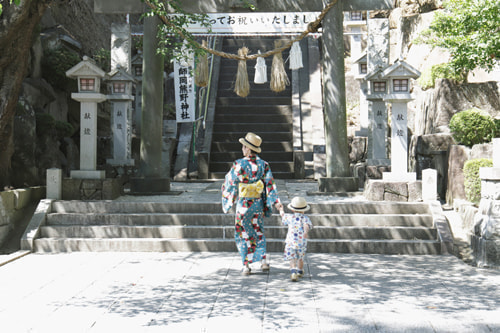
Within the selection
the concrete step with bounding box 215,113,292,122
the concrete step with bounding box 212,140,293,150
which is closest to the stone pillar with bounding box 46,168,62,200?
the concrete step with bounding box 212,140,293,150

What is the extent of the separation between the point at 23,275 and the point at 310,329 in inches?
150

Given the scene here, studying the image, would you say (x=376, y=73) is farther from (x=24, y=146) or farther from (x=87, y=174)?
(x=24, y=146)

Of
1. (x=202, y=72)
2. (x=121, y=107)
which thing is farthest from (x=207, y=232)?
(x=202, y=72)

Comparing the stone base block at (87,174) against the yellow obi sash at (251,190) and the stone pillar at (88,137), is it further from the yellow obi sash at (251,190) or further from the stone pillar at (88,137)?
the yellow obi sash at (251,190)

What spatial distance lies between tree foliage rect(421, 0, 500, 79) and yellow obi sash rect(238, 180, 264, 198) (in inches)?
230

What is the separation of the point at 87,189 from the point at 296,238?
4.72m

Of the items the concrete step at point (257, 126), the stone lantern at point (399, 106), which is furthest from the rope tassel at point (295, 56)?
the stone lantern at point (399, 106)

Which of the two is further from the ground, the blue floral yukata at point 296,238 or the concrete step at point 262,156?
the concrete step at point 262,156

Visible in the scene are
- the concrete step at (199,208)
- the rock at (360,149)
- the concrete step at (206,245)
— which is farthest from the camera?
the rock at (360,149)

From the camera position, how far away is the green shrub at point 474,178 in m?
9.16

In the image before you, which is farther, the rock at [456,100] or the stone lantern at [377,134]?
the rock at [456,100]

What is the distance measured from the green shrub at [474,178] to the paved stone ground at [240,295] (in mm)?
2562

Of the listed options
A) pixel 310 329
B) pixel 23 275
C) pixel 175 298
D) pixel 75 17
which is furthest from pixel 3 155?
pixel 75 17

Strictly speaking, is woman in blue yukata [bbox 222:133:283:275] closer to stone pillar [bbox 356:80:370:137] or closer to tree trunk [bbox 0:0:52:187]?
tree trunk [bbox 0:0:52:187]
